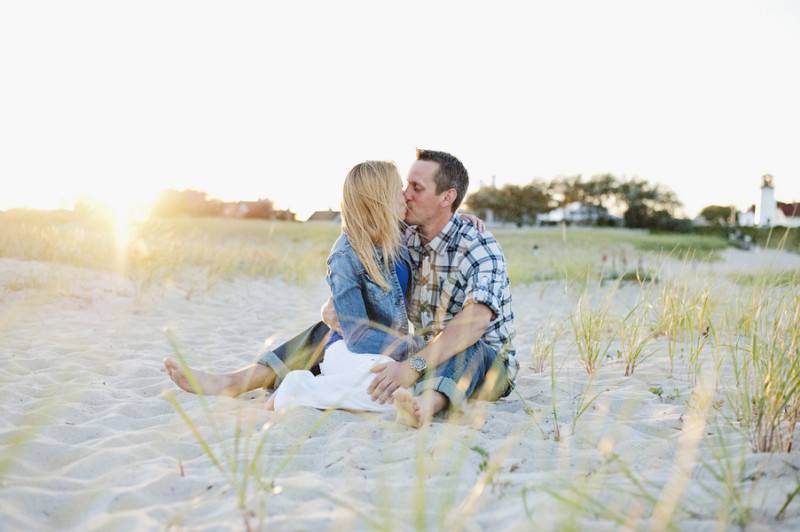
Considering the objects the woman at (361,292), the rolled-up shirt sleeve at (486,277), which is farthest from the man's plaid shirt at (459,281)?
the woman at (361,292)

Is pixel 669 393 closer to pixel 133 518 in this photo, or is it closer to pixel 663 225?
pixel 133 518

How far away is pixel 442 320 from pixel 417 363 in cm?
55

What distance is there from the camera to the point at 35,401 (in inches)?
117

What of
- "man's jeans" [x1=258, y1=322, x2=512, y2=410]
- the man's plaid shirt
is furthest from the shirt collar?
"man's jeans" [x1=258, y1=322, x2=512, y2=410]

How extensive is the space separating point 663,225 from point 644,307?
1759 inches

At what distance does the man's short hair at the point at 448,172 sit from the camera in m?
3.17

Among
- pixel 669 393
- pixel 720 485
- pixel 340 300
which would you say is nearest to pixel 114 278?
pixel 340 300

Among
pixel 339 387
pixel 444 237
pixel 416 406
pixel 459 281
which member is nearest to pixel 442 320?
pixel 459 281

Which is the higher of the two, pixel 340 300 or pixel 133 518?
pixel 340 300

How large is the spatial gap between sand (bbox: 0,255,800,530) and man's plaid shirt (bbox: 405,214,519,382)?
0.41 m

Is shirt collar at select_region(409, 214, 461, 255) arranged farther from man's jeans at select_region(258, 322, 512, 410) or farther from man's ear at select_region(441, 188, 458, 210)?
man's jeans at select_region(258, 322, 512, 410)

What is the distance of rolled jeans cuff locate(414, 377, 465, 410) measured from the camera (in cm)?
274

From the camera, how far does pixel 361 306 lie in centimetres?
289

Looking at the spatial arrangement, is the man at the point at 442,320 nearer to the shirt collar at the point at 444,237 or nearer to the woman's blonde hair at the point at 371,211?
the shirt collar at the point at 444,237
